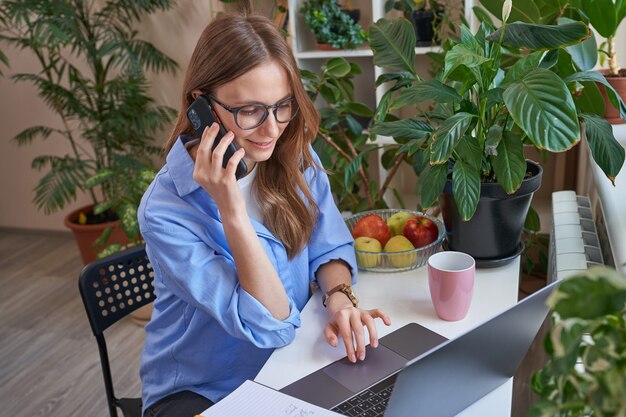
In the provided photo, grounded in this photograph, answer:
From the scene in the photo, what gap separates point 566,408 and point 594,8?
1.33 metres

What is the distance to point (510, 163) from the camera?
4.07 ft

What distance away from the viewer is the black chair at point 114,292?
55.8 inches

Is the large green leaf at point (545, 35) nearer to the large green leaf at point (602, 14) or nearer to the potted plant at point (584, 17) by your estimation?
the potted plant at point (584, 17)

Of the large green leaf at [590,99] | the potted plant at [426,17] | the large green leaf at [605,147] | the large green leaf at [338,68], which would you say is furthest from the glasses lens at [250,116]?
the potted plant at [426,17]

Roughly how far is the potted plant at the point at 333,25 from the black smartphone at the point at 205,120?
1.36 m

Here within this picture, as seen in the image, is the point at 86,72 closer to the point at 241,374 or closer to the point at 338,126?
the point at 338,126

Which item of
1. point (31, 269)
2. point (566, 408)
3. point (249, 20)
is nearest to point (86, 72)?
point (31, 269)

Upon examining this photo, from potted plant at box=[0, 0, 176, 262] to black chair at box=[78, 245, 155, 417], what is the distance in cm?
110

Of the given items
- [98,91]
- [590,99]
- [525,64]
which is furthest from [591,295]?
[98,91]

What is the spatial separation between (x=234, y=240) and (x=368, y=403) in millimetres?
408

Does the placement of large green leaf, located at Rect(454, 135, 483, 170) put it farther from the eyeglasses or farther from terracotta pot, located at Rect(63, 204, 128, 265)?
terracotta pot, located at Rect(63, 204, 128, 265)

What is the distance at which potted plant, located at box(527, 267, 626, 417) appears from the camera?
466 mm

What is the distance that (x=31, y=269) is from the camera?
3424 mm

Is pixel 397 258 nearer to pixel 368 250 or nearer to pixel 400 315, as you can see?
pixel 368 250
